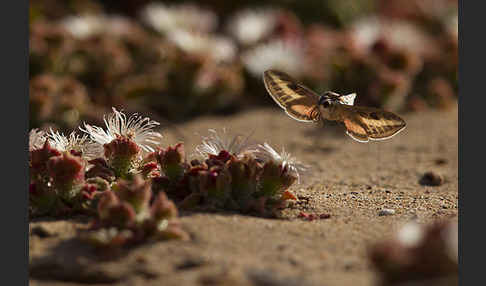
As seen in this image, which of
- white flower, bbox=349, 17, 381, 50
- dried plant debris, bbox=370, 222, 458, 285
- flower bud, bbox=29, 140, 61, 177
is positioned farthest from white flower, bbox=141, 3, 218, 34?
dried plant debris, bbox=370, 222, 458, 285

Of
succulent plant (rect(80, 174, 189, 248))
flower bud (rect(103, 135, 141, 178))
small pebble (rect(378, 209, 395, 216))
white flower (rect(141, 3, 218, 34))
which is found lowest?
succulent plant (rect(80, 174, 189, 248))

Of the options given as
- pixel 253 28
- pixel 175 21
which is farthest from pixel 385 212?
pixel 175 21

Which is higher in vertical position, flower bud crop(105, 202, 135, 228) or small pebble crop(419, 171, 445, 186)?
small pebble crop(419, 171, 445, 186)

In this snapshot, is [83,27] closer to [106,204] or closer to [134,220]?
[106,204]

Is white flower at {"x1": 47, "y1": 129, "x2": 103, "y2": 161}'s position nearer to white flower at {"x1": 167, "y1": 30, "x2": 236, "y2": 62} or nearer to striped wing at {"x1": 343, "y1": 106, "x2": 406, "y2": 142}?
striped wing at {"x1": 343, "y1": 106, "x2": 406, "y2": 142}

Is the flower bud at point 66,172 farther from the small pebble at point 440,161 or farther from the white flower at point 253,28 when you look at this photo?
the white flower at point 253,28

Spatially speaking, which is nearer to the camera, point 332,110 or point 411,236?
point 411,236
